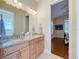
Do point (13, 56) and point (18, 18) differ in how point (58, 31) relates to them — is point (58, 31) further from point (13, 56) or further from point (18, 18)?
point (13, 56)

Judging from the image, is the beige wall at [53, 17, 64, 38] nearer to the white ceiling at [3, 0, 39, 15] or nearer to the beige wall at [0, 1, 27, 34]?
the white ceiling at [3, 0, 39, 15]

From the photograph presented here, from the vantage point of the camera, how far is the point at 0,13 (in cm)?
279

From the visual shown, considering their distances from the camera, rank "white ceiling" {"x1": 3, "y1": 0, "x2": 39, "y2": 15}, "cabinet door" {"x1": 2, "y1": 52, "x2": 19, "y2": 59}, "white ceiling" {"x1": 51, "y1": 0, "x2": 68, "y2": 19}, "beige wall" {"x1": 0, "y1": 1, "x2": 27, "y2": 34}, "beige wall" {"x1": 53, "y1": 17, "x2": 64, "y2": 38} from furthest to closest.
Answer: "beige wall" {"x1": 53, "y1": 17, "x2": 64, "y2": 38} < "white ceiling" {"x1": 51, "y1": 0, "x2": 68, "y2": 19} < "white ceiling" {"x1": 3, "y1": 0, "x2": 39, "y2": 15} < "beige wall" {"x1": 0, "y1": 1, "x2": 27, "y2": 34} < "cabinet door" {"x1": 2, "y1": 52, "x2": 19, "y2": 59}

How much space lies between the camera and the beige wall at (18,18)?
319 cm

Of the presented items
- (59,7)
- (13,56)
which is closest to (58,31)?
(59,7)

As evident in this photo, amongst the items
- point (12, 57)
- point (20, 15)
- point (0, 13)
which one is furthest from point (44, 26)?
point (12, 57)

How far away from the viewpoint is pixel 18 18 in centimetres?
376

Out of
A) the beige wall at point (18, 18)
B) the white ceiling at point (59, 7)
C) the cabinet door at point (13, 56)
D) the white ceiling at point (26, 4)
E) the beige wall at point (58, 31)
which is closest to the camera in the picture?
the cabinet door at point (13, 56)

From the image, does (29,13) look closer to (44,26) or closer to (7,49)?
(44,26)

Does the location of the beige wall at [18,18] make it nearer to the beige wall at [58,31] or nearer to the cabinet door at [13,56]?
the cabinet door at [13,56]

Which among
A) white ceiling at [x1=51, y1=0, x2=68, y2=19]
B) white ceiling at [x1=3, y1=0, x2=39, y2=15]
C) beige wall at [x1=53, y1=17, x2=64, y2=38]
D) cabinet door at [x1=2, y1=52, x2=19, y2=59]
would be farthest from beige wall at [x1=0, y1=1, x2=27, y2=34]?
beige wall at [x1=53, y1=17, x2=64, y2=38]

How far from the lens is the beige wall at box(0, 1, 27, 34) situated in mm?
3192

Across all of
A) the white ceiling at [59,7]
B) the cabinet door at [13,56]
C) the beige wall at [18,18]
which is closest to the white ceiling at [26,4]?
the beige wall at [18,18]

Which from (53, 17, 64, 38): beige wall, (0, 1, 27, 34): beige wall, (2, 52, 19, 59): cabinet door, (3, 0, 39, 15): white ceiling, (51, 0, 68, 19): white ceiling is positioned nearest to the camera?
(2, 52, 19, 59): cabinet door
